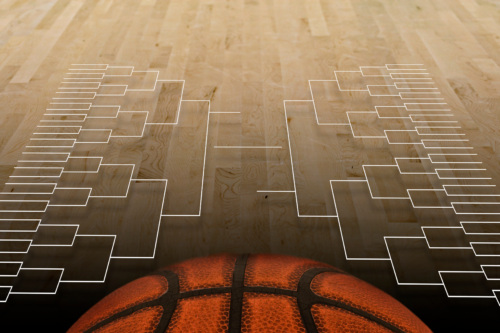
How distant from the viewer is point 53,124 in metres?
2.07

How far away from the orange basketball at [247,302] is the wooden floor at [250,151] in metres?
0.50

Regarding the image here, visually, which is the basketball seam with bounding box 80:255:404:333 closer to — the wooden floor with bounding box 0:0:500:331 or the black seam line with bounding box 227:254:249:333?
the black seam line with bounding box 227:254:249:333

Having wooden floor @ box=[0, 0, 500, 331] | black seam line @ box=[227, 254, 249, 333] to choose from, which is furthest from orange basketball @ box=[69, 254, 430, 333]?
wooden floor @ box=[0, 0, 500, 331]

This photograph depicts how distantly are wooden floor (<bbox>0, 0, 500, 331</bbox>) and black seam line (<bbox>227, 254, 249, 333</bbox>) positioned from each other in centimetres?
58

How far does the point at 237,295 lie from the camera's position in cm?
82

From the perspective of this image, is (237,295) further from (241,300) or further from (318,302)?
(318,302)

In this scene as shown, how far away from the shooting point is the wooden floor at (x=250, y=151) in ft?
4.83

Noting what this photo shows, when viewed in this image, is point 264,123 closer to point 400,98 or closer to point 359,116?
point 359,116

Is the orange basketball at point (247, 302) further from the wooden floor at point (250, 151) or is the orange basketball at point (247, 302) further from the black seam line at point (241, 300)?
the wooden floor at point (250, 151)

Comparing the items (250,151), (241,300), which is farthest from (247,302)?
(250,151)

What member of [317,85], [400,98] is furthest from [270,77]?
[400,98]

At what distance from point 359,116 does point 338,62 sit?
0.57m

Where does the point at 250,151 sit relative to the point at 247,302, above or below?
below

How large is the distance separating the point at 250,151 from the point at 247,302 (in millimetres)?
1190
